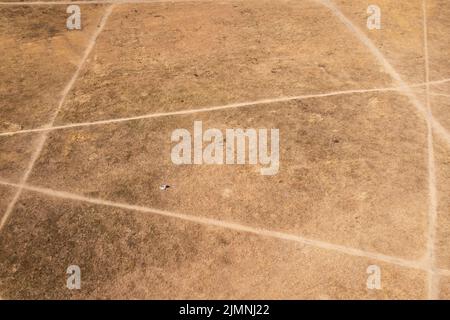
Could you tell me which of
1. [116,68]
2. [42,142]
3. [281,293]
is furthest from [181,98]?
[281,293]

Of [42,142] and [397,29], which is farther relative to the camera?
[397,29]

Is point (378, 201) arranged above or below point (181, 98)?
below

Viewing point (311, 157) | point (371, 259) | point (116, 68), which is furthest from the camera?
point (116, 68)

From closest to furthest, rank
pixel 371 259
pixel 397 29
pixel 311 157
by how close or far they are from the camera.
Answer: pixel 371 259 < pixel 311 157 < pixel 397 29

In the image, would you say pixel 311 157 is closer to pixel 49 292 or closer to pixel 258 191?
pixel 258 191

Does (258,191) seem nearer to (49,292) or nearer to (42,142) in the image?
(49,292)
